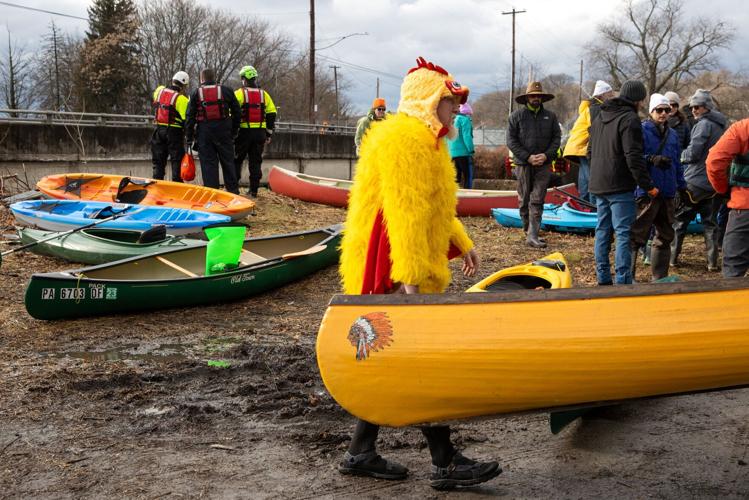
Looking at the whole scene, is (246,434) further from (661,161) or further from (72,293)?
(661,161)

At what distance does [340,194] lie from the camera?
48.8 ft

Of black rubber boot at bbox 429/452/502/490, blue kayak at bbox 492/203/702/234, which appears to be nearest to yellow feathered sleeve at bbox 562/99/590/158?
blue kayak at bbox 492/203/702/234

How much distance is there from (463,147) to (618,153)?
699 cm

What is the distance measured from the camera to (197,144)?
12281 mm

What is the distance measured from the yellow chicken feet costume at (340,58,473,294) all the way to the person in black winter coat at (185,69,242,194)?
862cm

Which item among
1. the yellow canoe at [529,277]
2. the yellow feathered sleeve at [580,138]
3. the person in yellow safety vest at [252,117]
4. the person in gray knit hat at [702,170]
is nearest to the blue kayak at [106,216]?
the person in yellow safety vest at [252,117]

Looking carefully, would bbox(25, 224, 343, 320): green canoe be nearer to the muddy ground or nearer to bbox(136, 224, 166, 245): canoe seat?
the muddy ground

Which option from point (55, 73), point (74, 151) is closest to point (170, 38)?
point (55, 73)

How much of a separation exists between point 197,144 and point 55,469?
29.4ft

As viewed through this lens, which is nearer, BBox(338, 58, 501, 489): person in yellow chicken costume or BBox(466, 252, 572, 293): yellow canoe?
BBox(338, 58, 501, 489): person in yellow chicken costume

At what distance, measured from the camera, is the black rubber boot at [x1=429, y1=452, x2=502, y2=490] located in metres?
3.58

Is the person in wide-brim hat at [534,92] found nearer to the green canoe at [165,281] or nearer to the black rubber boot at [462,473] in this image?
the green canoe at [165,281]

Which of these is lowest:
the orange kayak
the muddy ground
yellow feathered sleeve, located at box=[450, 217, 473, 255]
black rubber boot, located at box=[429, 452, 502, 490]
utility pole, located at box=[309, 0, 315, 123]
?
the muddy ground

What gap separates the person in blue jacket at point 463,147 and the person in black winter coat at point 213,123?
359cm
